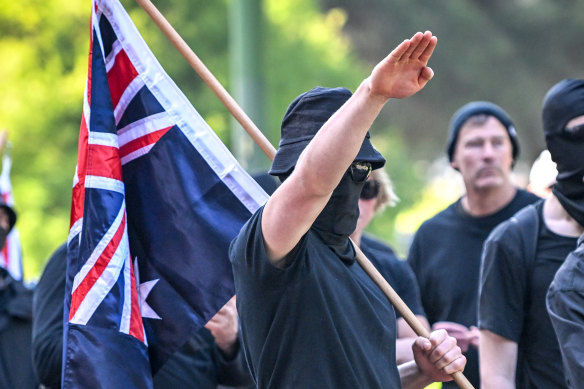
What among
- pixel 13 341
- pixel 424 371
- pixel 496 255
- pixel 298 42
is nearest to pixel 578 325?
pixel 424 371

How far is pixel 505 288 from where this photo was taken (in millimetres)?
4367

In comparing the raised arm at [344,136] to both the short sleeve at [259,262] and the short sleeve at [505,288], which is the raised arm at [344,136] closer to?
the short sleeve at [259,262]

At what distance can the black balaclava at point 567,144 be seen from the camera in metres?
4.29

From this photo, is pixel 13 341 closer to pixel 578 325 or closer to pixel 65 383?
pixel 65 383

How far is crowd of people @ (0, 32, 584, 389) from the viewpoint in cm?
278

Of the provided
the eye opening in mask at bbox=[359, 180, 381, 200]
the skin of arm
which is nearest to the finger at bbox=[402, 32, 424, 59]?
the skin of arm

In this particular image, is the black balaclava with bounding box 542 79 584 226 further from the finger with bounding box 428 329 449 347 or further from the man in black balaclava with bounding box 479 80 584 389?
the finger with bounding box 428 329 449 347

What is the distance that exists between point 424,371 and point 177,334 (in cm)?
100

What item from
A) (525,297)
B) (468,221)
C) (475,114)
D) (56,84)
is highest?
(56,84)

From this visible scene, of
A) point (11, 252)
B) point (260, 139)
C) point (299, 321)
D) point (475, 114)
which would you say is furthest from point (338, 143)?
point (11, 252)

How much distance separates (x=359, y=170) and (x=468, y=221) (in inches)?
121

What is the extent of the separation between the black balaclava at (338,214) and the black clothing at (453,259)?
265cm

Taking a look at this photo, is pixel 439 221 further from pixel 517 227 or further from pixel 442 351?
pixel 442 351

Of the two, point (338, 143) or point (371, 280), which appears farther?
point (371, 280)
